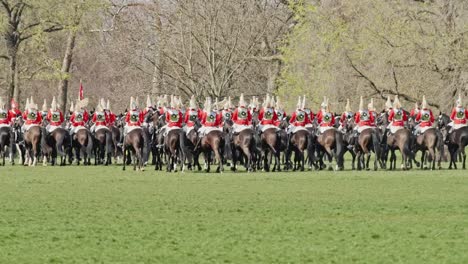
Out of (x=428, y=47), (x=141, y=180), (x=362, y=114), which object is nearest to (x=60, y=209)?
(x=141, y=180)

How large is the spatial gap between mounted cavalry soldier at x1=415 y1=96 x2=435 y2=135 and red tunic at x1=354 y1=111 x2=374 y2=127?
153cm

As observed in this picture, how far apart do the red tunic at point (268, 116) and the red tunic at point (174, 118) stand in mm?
2801

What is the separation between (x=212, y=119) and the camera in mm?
37594

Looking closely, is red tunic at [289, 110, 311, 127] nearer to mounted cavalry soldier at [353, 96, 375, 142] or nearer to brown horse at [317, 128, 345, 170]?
brown horse at [317, 128, 345, 170]

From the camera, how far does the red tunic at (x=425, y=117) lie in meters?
40.0

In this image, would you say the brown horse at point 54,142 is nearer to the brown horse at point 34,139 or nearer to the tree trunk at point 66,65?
the brown horse at point 34,139

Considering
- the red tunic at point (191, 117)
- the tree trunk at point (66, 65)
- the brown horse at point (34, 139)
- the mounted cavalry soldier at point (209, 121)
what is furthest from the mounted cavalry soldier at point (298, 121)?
the tree trunk at point (66, 65)

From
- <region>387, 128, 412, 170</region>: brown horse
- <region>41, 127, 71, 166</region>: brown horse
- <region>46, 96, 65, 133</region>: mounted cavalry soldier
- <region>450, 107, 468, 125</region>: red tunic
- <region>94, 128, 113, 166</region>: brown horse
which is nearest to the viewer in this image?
<region>387, 128, 412, 170</region>: brown horse

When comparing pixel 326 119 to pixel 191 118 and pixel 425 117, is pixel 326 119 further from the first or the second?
pixel 191 118

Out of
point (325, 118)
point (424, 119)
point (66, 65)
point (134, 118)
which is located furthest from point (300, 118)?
point (66, 65)

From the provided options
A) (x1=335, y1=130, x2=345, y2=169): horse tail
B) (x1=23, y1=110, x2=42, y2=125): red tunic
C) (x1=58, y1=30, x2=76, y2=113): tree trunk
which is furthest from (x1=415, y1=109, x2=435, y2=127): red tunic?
(x1=58, y1=30, x2=76, y2=113): tree trunk

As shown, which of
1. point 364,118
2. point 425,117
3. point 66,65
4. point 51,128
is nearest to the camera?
point 425,117

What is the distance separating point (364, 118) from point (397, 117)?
108 centimetres

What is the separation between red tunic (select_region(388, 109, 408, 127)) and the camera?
3991 centimetres
